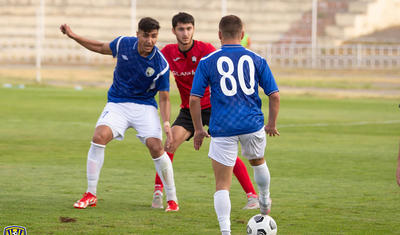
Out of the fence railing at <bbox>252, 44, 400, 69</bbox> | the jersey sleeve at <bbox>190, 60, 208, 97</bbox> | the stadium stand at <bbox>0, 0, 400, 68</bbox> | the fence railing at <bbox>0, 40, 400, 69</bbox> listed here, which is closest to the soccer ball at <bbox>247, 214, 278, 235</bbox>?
the jersey sleeve at <bbox>190, 60, 208, 97</bbox>

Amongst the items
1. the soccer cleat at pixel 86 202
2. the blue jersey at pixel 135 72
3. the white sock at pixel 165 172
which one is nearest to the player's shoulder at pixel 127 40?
the blue jersey at pixel 135 72

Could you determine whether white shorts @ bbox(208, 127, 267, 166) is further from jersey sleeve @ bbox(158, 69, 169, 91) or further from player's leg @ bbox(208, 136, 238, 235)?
jersey sleeve @ bbox(158, 69, 169, 91)

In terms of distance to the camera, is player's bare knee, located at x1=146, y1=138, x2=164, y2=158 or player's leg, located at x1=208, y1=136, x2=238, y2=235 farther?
player's bare knee, located at x1=146, y1=138, x2=164, y2=158

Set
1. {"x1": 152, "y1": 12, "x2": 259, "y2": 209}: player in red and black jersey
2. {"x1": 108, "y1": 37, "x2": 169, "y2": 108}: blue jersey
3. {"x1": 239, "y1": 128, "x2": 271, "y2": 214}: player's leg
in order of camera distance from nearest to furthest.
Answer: {"x1": 239, "y1": 128, "x2": 271, "y2": 214}: player's leg, {"x1": 108, "y1": 37, "x2": 169, "y2": 108}: blue jersey, {"x1": 152, "y1": 12, "x2": 259, "y2": 209}: player in red and black jersey

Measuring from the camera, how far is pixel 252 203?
26.7 feet

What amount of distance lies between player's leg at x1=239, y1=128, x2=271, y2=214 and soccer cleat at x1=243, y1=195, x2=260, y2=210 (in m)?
1.11

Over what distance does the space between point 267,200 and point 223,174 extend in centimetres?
74

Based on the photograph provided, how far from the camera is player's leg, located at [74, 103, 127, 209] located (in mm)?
7883

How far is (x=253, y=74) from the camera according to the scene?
21.0ft

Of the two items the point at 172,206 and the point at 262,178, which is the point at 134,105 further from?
the point at 262,178

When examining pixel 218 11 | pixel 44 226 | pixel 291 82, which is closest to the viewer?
pixel 44 226

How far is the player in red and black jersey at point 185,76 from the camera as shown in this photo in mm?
8234

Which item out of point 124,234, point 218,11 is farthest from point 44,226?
point 218,11

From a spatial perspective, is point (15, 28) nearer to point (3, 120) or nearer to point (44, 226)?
point (3, 120)
